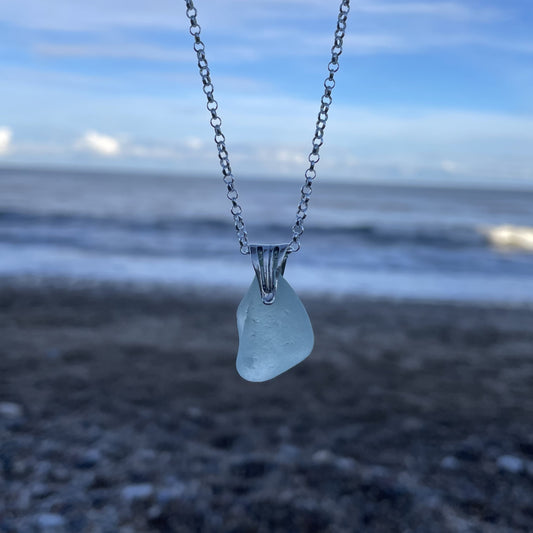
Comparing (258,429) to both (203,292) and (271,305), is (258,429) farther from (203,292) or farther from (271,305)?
(203,292)

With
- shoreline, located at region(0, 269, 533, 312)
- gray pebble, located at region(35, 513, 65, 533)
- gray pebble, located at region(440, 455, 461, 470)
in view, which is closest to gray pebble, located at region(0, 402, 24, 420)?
gray pebble, located at region(35, 513, 65, 533)

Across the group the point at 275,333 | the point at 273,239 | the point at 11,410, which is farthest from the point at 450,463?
the point at 273,239

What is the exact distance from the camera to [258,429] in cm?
410

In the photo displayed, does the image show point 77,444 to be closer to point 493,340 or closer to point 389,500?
point 389,500

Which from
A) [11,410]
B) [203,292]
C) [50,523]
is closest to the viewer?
[50,523]

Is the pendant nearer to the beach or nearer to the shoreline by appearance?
the beach

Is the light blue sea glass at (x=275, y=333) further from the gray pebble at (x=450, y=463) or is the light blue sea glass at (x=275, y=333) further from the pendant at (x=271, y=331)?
the gray pebble at (x=450, y=463)

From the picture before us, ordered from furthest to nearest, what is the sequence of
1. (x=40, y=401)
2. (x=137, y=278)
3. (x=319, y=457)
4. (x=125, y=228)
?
(x=125, y=228) < (x=137, y=278) < (x=40, y=401) < (x=319, y=457)

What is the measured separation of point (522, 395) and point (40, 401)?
4065 millimetres

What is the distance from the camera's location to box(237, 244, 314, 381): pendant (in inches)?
56.8

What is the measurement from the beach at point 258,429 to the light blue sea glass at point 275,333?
6.22ft

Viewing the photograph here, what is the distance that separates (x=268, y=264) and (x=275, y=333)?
0.20 meters

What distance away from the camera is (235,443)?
3.87 meters

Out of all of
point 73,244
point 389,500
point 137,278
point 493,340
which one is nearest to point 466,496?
point 389,500
